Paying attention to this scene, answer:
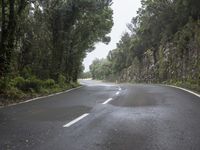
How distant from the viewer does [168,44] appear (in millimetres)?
44906

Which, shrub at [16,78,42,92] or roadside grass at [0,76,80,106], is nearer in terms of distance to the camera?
roadside grass at [0,76,80,106]

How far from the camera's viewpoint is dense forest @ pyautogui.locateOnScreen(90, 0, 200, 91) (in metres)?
34.4

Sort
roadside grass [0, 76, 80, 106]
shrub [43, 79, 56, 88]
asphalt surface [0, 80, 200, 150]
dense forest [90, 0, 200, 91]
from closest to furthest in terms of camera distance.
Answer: asphalt surface [0, 80, 200, 150] → roadside grass [0, 76, 80, 106] → shrub [43, 79, 56, 88] → dense forest [90, 0, 200, 91]

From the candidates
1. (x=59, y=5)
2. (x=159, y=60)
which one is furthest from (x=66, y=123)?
(x=159, y=60)

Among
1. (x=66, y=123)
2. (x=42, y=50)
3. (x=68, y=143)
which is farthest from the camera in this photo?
(x=42, y=50)

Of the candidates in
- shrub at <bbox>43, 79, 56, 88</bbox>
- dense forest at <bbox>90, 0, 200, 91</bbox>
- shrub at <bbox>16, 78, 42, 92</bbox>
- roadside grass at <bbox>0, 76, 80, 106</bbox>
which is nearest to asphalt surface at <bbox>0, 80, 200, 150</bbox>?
roadside grass at <bbox>0, 76, 80, 106</bbox>

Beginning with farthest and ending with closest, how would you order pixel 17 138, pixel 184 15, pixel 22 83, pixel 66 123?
pixel 184 15, pixel 22 83, pixel 66 123, pixel 17 138

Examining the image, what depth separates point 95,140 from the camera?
7.20 metres

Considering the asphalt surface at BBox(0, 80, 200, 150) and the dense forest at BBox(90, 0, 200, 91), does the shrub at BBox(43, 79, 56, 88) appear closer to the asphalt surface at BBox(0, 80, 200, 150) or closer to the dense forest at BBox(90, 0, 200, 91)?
the dense forest at BBox(90, 0, 200, 91)

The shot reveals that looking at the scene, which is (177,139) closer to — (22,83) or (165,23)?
(22,83)

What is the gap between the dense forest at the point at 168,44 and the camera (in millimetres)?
34434

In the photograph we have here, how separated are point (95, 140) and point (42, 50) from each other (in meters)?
23.8

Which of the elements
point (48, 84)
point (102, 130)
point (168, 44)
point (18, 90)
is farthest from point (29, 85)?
point (168, 44)

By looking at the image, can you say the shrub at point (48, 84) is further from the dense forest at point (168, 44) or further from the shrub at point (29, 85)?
the dense forest at point (168, 44)
